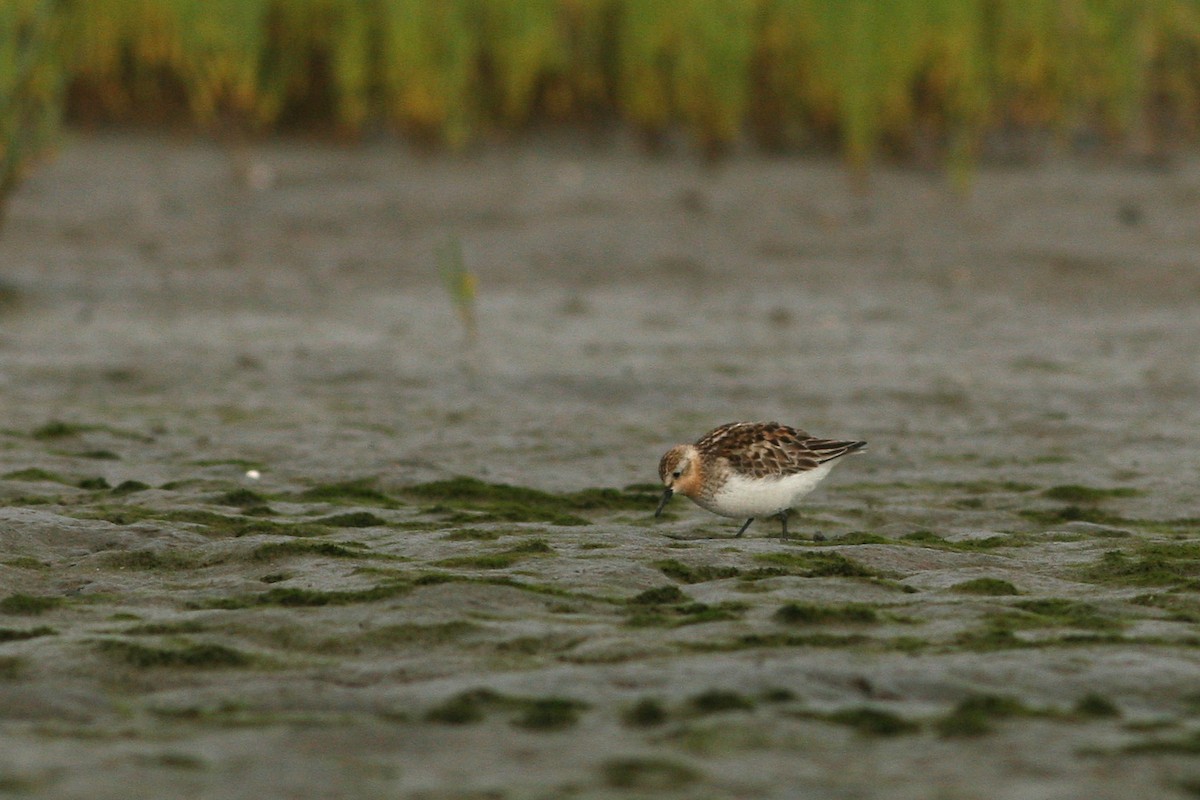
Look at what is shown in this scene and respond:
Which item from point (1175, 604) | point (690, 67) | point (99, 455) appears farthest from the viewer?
point (690, 67)

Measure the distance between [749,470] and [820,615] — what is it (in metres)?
1.98

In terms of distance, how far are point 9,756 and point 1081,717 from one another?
8.69 ft

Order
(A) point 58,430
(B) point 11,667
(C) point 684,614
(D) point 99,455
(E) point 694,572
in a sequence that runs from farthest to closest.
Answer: (A) point 58,430
(D) point 99,455
(E) point 694,572
(C) point 684,614
(B) point 11,667

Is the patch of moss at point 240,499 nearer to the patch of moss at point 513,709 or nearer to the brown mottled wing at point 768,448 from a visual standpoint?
the brown mottled wing at point 768,448

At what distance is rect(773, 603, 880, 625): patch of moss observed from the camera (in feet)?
20.1

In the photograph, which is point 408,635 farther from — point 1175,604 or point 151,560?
point 1175,604

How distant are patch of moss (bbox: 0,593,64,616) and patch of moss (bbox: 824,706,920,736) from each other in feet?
8.51

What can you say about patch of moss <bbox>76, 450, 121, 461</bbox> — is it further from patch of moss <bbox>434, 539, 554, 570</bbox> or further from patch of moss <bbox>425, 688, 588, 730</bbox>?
patch of moss <bbox>425, 688, 588, 730</bbox>

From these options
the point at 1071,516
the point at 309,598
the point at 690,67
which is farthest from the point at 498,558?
the point at 690,67

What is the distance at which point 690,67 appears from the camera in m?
17.4

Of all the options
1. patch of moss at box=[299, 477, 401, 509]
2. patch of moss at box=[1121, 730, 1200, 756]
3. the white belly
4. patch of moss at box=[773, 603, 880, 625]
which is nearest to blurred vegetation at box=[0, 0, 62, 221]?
patch of moss at box=[299, 477, 401, 509]

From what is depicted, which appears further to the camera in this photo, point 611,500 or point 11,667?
point 611,500

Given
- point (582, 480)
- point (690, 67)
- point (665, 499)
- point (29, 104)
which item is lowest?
point (582, 480)

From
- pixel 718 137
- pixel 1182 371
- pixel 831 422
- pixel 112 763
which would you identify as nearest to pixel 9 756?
pixel 112 763
